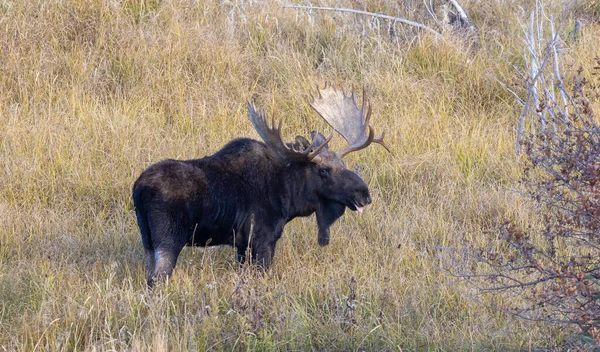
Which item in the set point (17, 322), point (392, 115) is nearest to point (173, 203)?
point (17, 322)

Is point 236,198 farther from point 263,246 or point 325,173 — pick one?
point 325,173

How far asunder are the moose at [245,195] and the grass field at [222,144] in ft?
0.81

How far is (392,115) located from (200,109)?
1920mm

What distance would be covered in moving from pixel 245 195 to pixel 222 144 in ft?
7.32

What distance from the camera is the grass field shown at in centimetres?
530

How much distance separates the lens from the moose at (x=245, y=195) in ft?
18.9

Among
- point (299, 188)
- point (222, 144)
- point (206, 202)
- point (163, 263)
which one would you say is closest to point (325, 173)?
point (299, 188)

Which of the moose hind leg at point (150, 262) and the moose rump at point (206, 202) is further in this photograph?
the moose hind leg at point (150, 262)

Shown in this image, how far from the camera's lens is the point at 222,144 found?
331 inches

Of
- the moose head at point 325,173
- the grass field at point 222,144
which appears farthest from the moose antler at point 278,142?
the grass field at point 222,144

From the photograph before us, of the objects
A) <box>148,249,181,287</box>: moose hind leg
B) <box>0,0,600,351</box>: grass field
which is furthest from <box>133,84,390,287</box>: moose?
<box>0,0,600,351</box>: grass field

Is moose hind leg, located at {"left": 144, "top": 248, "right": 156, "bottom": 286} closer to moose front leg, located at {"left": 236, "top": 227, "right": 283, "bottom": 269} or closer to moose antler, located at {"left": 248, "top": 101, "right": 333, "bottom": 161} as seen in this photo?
moose front leg, located at {"left": 236, "top": 227, "right": 283, "bottom": 269}

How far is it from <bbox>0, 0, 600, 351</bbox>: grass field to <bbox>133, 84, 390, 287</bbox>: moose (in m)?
0.25

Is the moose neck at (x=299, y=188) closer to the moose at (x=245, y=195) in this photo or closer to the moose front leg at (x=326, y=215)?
the moose at (x=245, y=195)
